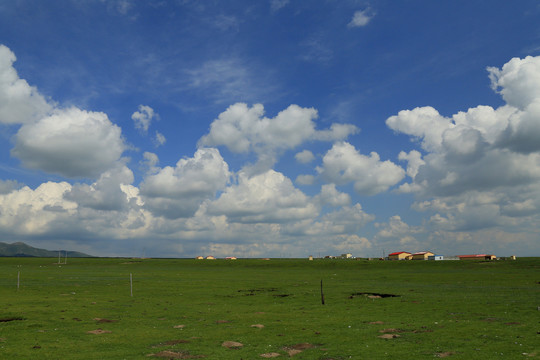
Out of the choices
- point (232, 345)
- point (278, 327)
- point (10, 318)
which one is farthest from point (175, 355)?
point (10, 318)

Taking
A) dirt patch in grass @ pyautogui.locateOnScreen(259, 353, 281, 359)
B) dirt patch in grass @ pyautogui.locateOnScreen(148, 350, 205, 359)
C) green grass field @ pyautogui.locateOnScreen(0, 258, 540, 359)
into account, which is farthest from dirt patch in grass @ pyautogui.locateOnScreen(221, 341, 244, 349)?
dirt patch in grass @ pyautogui.locateOnScreen(148, 350, 205, 359)

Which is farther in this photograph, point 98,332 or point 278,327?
point 278,327

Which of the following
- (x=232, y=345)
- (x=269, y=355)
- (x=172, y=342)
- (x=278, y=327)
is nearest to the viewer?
(x=269, y=355)

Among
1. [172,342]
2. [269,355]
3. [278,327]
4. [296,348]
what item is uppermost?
[269,355]

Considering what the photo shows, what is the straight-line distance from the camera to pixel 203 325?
36.5 meters

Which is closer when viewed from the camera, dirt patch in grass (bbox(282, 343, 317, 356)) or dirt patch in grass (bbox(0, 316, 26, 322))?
dirt patch in grass (bbox(282, 343, 317, 356))

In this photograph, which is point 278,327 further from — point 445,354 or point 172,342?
point 445,354

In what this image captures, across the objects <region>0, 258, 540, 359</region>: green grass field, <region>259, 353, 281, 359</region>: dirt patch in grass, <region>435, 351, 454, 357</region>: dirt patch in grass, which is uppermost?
<region>435, 351, 454, 357</region>: dirt patch in grass

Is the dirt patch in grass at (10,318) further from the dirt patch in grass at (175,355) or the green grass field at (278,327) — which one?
the dirt patch in grass at (175,355)

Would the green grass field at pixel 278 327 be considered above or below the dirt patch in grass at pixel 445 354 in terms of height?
below

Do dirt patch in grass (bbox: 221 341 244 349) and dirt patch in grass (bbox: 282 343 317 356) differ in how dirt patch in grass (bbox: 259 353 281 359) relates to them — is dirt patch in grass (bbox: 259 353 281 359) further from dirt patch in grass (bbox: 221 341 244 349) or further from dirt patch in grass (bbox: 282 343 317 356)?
dirt patch in grass (bbox: 221 341 244 349)

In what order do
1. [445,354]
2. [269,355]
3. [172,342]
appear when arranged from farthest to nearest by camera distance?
[172,342], [269,355], [445,354]

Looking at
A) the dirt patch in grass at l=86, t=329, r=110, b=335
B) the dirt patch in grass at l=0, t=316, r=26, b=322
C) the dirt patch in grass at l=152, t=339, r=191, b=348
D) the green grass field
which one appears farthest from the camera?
the dirt patch in grass at l=0, t=316, r=26, b=322

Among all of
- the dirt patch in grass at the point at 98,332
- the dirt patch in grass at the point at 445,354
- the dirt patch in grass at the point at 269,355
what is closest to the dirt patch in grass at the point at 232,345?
the dirt patch in grass at the point at 269,355
